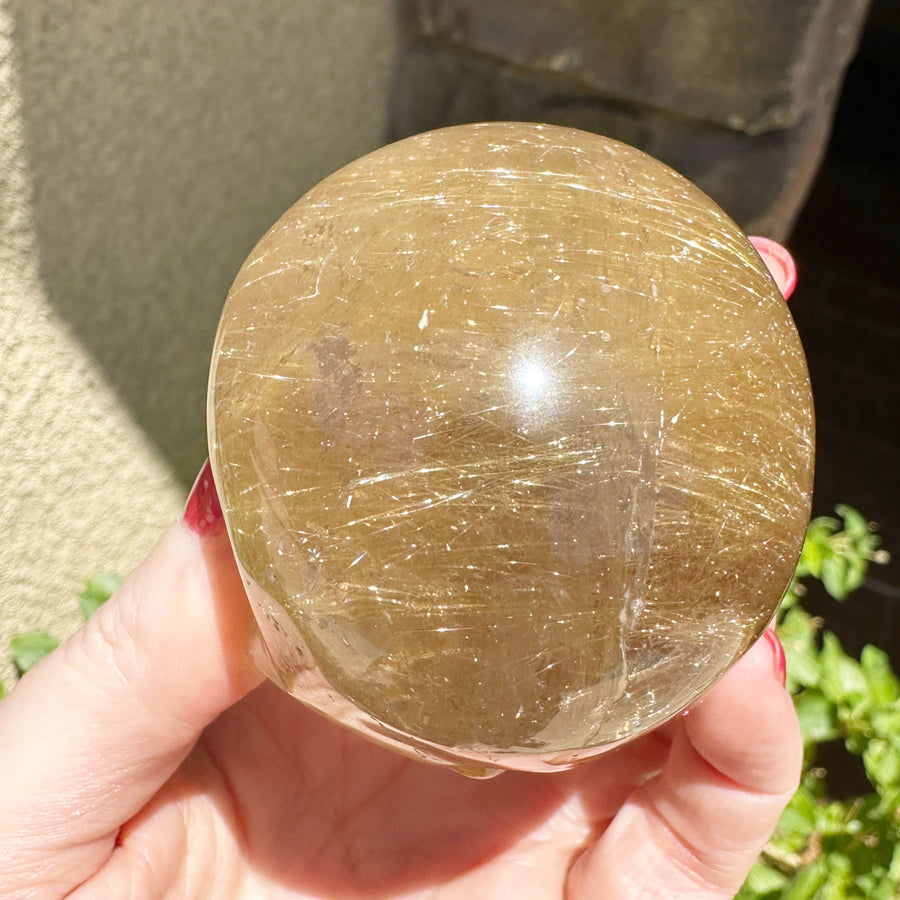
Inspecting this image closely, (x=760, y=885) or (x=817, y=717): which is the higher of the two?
(x=817, y=717)

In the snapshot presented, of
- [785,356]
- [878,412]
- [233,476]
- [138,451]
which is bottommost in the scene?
[878,412]

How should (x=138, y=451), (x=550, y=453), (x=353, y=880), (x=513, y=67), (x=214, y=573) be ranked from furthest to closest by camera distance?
1. (x=513, y=67)
2. (x=138, y=451)
3. (x=353, y=880)
4. (x=214, y=573)
5. (x=550, y=453)

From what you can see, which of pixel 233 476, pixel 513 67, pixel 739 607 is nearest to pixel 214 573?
pixel 233 476

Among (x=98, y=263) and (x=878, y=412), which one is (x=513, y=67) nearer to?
(x=98, y=263)

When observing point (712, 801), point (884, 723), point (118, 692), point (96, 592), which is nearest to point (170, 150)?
point (96, 592)

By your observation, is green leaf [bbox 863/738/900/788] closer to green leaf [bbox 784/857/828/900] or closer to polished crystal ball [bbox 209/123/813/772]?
green leaf [bbox 784/857/828/900]

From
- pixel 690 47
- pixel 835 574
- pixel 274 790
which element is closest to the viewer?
pixel 274 790

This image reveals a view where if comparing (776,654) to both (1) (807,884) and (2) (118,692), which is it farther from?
(2) (118,692)
